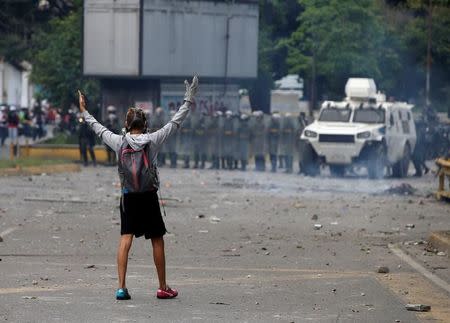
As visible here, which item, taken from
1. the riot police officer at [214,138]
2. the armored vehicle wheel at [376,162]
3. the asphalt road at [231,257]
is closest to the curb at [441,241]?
the asphalt road at [231,257]

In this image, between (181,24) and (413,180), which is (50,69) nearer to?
(181,24)

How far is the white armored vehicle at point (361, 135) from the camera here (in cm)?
3622

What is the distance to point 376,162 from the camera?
3619 cm

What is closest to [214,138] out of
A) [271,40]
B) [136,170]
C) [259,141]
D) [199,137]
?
[199,137]

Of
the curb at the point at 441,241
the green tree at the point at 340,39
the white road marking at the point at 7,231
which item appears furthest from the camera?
the green tree at the point at 340,39

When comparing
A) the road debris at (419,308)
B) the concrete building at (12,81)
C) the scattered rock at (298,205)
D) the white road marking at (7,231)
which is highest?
the road debris at (419,308)

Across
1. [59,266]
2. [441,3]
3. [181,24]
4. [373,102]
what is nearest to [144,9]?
[181,24]

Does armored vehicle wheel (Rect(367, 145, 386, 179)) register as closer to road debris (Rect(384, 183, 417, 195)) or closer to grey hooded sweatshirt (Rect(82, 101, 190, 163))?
road debris (Rect(384, 183, 417, 195))

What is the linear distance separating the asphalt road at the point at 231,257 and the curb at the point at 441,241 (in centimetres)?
29

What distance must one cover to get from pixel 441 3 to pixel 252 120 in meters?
21.0

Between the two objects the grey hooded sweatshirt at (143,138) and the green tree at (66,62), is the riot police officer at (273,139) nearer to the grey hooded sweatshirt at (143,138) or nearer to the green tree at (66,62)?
the green tree at (66,62)

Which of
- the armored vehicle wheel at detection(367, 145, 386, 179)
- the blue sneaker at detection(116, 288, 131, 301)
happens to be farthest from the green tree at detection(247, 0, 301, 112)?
the blue sneaker at detection(116, 288, 131, 301)

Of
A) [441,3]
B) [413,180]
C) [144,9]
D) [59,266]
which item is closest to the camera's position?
[59,266]

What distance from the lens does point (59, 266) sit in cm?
1441
